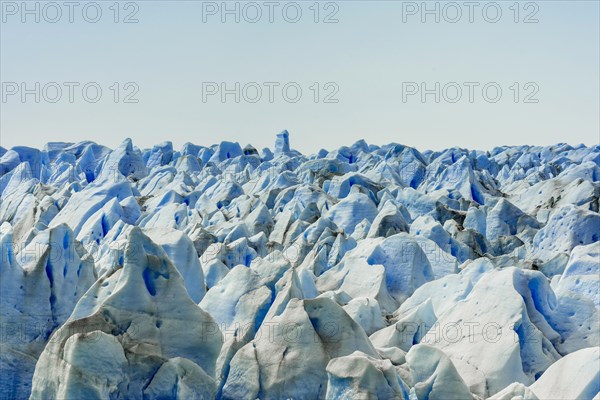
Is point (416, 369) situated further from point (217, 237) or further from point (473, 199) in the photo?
point (473, 199)

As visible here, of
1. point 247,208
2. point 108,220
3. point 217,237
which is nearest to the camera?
point 217,237

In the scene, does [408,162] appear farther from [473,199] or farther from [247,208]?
[247,208]

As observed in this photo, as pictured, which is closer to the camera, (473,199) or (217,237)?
(217,237)

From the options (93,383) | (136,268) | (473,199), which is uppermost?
(136,268)

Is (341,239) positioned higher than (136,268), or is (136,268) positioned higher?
(136,268)

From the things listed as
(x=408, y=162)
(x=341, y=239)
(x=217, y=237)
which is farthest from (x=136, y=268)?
(x=408, y=162)

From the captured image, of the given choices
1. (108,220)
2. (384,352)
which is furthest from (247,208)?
(384,352)

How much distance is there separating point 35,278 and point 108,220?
12956 millimetres

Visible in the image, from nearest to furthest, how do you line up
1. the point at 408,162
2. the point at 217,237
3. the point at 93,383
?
the point at 93,383 < the point at 217,237 < the point at 408,162

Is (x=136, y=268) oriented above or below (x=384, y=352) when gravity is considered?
above

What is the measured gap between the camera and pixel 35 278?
47.6 feet

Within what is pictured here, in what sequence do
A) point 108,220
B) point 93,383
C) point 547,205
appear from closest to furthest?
1. point 93,383
2. point 108,220
3. point 547,205

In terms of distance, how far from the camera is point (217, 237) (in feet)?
78.3

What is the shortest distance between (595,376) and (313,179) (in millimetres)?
29560
